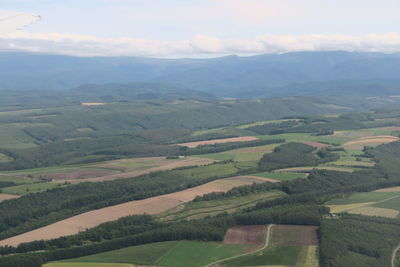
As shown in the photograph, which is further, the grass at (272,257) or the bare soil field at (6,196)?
the bare soil field at (6,196)

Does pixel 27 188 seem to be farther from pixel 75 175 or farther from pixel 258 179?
pixel 258 179

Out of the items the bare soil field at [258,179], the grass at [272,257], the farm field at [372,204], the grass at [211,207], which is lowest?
the grass at [211,207]

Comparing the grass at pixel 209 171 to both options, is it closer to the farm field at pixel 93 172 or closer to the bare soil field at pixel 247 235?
the farm field at pixel 93 172

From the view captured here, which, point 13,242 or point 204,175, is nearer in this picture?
point 13,242

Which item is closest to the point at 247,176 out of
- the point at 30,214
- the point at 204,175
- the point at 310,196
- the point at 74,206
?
the point at 204,175

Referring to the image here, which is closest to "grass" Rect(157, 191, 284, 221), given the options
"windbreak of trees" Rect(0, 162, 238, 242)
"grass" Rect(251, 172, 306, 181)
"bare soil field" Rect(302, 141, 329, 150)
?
"grass" Rect(251, 172, 306, 181)

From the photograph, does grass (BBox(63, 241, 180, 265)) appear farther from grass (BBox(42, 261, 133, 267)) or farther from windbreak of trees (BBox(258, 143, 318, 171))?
windbreak of trees (BBox(258, 143, 318, 171))

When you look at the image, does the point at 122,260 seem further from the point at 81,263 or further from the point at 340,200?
the point at 340,200

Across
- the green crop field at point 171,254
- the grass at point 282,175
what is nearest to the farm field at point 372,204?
the grass at point 282,175
